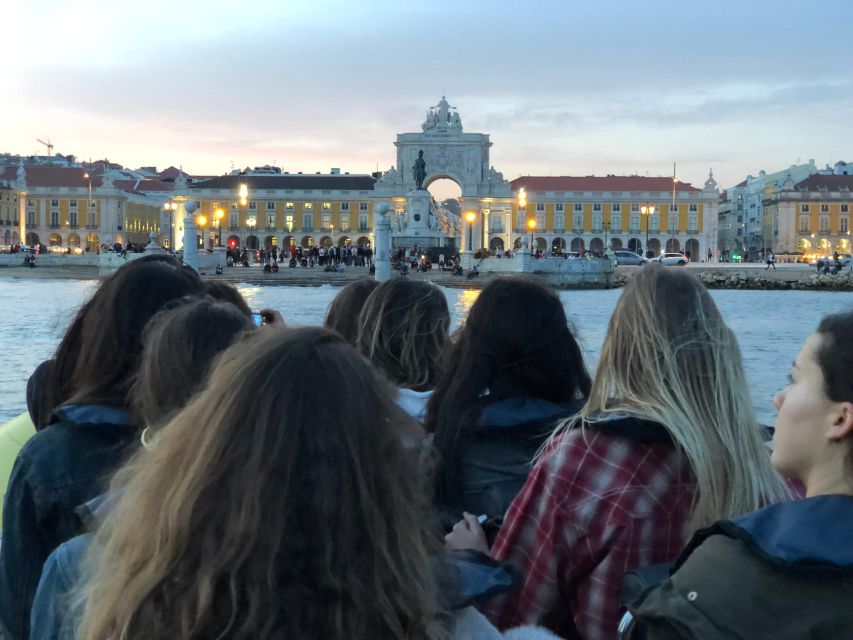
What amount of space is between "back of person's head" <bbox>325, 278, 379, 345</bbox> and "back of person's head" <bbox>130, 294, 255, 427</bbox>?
59.8 inches

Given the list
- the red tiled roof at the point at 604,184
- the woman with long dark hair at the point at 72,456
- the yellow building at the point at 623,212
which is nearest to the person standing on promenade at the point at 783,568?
the woman with long dark hair at the point at 72,456

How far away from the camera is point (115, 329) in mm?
2344

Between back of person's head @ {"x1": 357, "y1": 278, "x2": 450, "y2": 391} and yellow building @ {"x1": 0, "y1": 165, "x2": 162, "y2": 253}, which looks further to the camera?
yellow building @ {"x1": 0, "y1": 165, "x2": 162, "y2": 253}

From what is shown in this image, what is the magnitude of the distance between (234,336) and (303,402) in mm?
736

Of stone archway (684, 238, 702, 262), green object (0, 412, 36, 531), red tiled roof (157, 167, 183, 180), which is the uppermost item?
red tiled roof (157, 167, 183, 180)

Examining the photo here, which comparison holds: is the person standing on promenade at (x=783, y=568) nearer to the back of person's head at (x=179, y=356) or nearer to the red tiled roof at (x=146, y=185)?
A: the back of person's head at (x=179, y=356)

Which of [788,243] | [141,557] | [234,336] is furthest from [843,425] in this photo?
[788,243]

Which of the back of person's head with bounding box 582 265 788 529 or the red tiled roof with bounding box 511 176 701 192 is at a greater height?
the red tiled roof with bounding box 511 176 701 192

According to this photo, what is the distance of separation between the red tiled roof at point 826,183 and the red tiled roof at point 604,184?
11626mm

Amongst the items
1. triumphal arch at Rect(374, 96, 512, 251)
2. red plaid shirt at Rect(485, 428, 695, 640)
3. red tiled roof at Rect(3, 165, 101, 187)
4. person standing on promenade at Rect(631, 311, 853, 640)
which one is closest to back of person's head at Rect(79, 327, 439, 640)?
person standing on promenade at Rect(631, 311, 853, 640)

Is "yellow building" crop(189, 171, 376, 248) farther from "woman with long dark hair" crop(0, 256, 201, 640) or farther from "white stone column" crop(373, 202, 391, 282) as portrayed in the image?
"woman with long dark hair" crop(0, 256, 201, 640)

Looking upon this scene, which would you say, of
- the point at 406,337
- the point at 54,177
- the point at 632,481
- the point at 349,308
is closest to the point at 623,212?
the point at 54,177

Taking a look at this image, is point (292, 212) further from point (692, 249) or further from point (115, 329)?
point (115, 329)

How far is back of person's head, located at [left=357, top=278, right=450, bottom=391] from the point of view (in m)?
3.04
